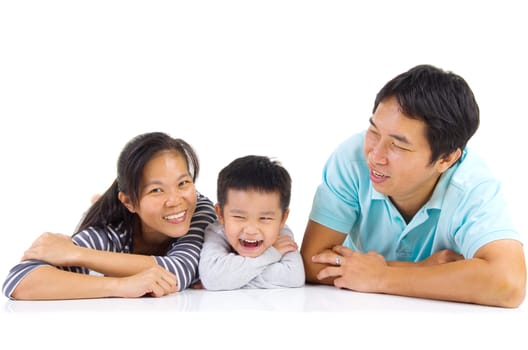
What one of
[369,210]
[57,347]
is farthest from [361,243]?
[57,347]

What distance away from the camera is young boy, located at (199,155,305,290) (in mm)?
2674

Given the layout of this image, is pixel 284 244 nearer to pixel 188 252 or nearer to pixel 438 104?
pixel 188 252

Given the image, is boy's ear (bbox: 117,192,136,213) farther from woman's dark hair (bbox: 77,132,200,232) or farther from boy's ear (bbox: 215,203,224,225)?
boy's ear (bbox: 215,203,224,225)

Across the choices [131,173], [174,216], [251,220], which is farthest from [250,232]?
[131,173]

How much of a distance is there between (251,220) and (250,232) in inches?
1.6

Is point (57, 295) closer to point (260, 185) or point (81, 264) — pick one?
point (81, 264)

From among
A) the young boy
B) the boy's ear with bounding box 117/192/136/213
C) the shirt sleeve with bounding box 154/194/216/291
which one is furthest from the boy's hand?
the boy's ear with bounding box 117/192/136/213

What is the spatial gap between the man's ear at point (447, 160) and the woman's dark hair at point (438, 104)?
25mm

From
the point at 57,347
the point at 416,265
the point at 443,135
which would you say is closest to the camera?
the point at 57,347

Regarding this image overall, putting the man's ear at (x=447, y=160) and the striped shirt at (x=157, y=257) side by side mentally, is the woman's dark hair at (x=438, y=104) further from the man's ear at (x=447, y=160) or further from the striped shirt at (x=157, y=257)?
the striped shirt at (x=157, y=257)

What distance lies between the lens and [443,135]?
A: 260 centimetres

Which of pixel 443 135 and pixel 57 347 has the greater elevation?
pixel 443 135

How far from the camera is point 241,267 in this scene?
2.70 metres

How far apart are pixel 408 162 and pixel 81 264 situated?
1130mm
